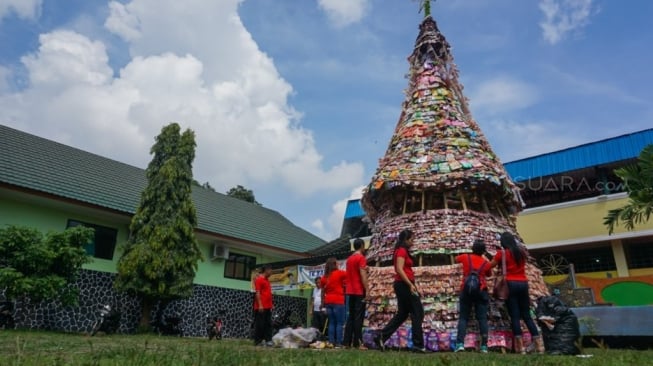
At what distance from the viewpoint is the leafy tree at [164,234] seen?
1391cm

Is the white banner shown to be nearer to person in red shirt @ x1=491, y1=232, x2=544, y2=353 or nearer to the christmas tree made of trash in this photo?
the christmas tree made of trash

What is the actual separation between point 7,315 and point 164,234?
434 cm

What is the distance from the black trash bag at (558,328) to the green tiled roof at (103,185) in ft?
43.0

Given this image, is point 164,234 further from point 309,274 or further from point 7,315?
point 309,274

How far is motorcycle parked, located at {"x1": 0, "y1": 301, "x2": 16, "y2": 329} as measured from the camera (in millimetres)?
11359

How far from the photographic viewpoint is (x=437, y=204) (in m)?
8.47

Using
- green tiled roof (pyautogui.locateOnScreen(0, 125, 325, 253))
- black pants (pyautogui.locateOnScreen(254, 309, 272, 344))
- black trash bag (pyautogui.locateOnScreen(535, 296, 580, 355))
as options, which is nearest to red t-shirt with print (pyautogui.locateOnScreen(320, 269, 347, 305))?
black pants (pyautogui.locateOnScreen(254, 309, 272, 344))

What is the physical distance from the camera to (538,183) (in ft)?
55.1

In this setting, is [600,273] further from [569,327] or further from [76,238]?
[76,238]

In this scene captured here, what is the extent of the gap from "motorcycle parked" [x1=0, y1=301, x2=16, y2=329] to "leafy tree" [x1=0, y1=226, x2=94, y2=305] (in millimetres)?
1012

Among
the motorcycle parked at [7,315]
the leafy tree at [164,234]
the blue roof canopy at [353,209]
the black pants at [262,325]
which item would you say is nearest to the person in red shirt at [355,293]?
the black pants at [262,325]

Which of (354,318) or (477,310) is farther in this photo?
(354,318)

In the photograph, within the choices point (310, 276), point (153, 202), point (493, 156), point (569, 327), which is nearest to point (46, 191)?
point (153, 202)

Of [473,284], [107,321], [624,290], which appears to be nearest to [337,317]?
[473,284]
